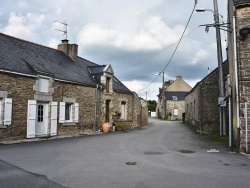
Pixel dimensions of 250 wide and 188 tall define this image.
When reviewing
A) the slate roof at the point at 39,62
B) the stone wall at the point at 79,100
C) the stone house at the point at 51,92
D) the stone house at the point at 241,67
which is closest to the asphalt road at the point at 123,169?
the stone house at the point at 241,67

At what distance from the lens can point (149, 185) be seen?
552 centimetres

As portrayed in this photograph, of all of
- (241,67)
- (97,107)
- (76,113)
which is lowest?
(76,113)

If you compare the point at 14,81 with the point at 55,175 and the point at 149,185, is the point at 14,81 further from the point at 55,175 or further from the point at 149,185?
the point at 149,185

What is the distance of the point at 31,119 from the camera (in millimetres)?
14102

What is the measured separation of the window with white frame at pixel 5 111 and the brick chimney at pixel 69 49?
9319 millimetres

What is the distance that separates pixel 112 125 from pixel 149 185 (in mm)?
16376

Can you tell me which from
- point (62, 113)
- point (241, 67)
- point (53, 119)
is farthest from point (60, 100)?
point (241, 67)

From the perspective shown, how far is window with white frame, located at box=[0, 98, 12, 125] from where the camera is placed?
41.3 feet

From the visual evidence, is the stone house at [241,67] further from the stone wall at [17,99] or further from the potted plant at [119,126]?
the potted plant at [119,126]

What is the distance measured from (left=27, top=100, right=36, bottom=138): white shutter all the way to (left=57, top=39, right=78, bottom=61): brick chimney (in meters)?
8.00

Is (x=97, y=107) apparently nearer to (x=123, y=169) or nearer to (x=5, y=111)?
(x=5, y=111)

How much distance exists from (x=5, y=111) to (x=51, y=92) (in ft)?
10.7

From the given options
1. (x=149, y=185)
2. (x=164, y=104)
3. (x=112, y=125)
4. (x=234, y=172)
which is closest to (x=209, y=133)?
(x=112, y=125)

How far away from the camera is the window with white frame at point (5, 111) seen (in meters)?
12.6
